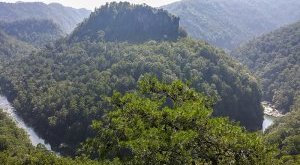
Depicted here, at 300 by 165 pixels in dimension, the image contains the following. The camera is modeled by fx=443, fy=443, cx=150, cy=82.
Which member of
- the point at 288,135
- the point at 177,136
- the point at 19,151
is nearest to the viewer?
the point at 177,136

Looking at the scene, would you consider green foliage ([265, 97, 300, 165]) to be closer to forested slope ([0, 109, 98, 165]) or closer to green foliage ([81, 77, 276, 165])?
forested slope ([0, 109, 98, 165])

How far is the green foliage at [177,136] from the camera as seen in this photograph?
3198 centimetres

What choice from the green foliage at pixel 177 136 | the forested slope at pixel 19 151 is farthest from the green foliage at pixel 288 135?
the green foliage at pixel 177 136

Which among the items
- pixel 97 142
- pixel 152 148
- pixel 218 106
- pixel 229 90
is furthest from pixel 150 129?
pixel 229 90

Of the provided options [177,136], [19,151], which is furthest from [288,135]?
[177,136]

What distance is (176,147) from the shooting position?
104 ft

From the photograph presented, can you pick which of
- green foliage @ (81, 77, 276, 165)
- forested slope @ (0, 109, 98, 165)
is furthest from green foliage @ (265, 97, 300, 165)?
green foliage @ (81, 77, 276, 165)

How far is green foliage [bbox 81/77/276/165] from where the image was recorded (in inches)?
1259

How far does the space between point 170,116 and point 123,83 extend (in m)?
150

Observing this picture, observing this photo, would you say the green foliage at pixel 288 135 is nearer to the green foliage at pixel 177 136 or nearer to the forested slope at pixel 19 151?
the forested slope at pixel 19 151

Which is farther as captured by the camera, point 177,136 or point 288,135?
point 288,135

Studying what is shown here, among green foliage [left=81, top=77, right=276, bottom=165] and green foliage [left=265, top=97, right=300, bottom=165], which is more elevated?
green foliage [left=81, top=77, right=276, bottom=165]

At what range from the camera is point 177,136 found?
30.9m

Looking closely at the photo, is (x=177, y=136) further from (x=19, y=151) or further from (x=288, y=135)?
(x=288, y=135)
